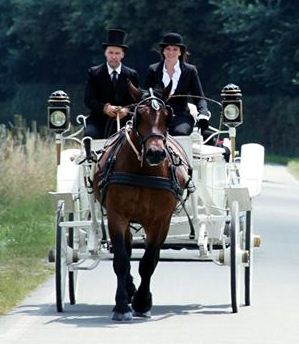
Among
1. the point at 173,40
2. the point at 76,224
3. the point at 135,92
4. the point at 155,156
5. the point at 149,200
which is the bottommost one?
the point at 76,224

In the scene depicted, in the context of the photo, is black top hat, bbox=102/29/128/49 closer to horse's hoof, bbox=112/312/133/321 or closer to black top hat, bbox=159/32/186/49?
black top hat, bbox=159/32/186/49

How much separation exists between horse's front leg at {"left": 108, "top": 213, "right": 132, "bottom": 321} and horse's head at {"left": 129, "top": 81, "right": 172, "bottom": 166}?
0.68 metres

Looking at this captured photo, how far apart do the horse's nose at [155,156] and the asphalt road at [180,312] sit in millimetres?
1315

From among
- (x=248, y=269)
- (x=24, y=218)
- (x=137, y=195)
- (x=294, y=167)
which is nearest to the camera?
(x=137, y=195)

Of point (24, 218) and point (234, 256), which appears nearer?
point (234, 256)

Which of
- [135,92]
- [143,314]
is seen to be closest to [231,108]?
[135,92]

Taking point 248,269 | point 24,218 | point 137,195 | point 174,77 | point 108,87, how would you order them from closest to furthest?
point 137,195 → point 248,269 → point 108,87 → point 174,77 → point 24,218

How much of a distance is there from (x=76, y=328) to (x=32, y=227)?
9625 millimetres

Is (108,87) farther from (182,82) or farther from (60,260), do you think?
(60,260)

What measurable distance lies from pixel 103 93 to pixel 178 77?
27.5 inches

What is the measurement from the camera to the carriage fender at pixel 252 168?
1455cm

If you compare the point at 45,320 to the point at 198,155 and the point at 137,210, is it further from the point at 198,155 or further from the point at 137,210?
the point at 198,155

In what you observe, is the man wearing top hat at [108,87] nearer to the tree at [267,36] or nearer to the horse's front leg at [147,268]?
the horse's front leg at [147,268]

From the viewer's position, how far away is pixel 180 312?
13469mm
